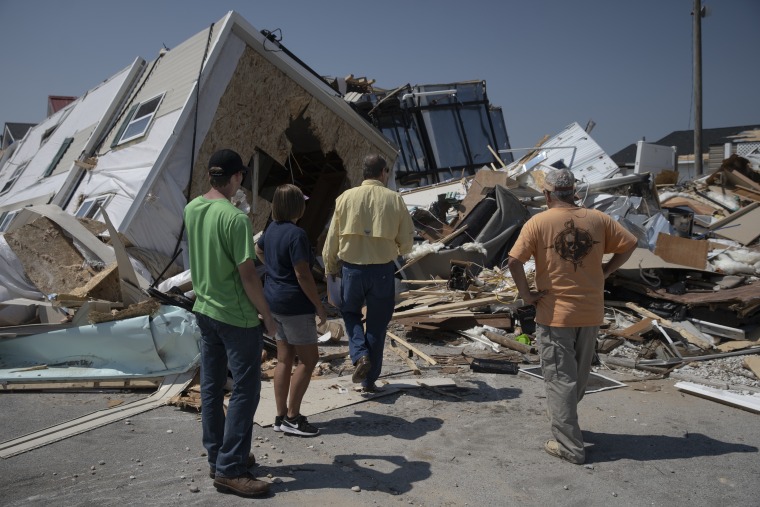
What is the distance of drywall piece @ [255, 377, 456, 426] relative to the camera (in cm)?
498

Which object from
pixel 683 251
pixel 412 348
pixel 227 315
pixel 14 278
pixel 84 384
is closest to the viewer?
pixel 227 315

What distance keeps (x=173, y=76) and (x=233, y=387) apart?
7858 mm

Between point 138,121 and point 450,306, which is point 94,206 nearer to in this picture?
point 138,121

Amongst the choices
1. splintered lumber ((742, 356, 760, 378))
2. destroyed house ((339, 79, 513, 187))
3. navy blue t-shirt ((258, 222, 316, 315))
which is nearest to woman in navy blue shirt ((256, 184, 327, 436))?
navy blue t-shirt ((258, 222, 316, 315))

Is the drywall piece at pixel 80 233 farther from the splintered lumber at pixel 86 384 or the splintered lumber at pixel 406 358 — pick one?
the splintered lumber at pixel 406 358

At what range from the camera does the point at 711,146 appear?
32.8 m

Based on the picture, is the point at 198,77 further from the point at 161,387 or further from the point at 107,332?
the point at 161,387

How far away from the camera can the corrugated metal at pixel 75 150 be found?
10906 millimetres

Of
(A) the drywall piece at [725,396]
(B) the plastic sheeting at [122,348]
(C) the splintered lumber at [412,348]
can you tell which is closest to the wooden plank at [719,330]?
(A) the drywall piece at [725,396]

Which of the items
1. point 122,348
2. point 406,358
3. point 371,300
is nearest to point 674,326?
point 406,358

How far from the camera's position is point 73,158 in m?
10.9

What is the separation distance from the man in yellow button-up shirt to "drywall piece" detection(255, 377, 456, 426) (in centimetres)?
19

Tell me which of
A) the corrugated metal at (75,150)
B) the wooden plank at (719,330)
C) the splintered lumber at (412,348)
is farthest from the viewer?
the corrugated metal at (75,150)

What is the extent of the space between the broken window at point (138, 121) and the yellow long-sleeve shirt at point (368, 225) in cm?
522
